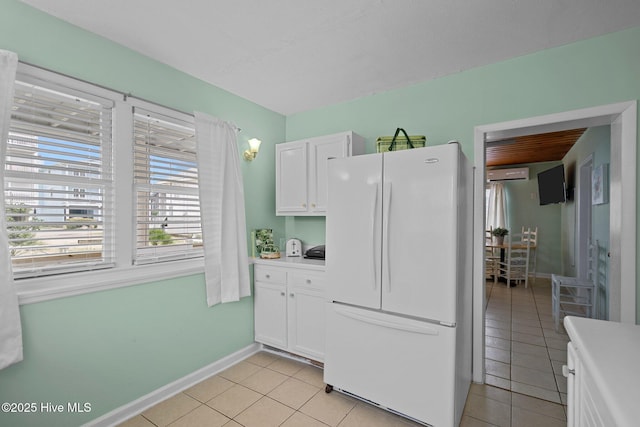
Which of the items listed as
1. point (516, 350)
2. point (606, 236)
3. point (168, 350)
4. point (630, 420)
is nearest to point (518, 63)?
point (606, 236)

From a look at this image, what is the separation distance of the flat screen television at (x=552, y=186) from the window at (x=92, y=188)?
625cm

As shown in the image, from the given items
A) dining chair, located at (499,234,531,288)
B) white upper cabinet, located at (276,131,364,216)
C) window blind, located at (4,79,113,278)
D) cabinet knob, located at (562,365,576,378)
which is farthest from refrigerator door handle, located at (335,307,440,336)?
dining chair, located at (499,234,531,288)

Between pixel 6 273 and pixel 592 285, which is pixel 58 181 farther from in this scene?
pixel 592 285

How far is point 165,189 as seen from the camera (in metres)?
2.36

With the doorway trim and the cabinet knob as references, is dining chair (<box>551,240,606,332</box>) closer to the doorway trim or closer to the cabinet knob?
the doorway trim

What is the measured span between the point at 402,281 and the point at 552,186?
5.52 m

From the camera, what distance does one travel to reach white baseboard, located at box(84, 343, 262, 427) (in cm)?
191

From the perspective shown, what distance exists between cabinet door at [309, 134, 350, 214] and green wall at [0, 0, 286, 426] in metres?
0.89

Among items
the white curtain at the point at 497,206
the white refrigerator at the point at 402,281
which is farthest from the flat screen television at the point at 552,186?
the white refrigerator at the point at 402,281

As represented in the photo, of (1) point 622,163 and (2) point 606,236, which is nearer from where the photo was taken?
(1) point 622,163

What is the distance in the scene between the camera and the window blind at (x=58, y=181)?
167 cm

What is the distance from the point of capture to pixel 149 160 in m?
2.28

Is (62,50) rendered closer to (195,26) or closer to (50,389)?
(195,26)

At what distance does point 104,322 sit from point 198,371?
2.98 feet
